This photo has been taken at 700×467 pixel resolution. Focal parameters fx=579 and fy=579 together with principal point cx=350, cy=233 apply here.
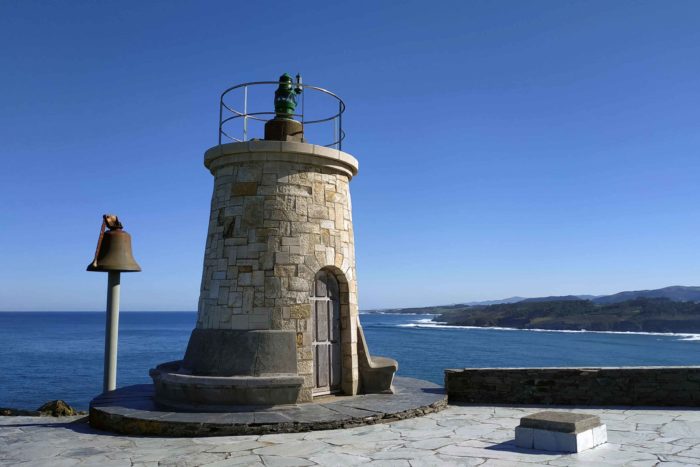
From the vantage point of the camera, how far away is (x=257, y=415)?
763 centimetres

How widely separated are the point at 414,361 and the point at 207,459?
40.5 meters

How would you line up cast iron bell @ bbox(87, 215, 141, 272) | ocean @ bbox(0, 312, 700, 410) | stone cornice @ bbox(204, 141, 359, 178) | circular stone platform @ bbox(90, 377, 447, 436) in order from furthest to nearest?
ocean @ bbox(0, 312, 700, 410), cast iron bell @ bbox(87, 215, 141, 272), stone cornice @ bbox(204, 141, 359, 178), circular stone platform @ bbox(90, 377, 447, 436)

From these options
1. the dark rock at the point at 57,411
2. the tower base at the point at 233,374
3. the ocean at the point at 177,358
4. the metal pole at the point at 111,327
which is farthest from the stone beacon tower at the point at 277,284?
the ocean at the point at 177,358

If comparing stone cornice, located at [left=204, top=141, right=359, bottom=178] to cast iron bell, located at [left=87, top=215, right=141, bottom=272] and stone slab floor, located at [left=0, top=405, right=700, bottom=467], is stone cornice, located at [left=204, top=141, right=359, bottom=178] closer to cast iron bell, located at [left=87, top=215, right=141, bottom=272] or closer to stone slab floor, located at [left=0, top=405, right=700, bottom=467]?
cast iron bell, located at [left=87, top=215, right=141, bottom=272]

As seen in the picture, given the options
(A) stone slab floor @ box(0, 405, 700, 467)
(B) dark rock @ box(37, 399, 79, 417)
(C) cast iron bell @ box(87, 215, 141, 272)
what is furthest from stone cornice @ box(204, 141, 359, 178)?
(B) dark rock @ box(37, 399, 79, 417)

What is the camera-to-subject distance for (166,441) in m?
7.04

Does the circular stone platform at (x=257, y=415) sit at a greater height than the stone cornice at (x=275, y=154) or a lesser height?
lesser

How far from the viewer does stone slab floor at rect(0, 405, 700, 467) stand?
5.93 metres

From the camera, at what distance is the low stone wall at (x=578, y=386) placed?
893 centimetres

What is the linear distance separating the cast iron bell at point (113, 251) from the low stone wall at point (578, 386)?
226 inches

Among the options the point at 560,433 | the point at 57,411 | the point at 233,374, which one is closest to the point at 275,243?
the point at 233,374

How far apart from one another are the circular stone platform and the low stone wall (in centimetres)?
85

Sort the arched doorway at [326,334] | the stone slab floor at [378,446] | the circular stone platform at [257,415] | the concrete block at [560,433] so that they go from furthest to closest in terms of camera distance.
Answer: the arched doorway at [326,334]
the circular stone platform at [257,415]
the concrete block at [560,433]
the stone slab floor at [378,446]

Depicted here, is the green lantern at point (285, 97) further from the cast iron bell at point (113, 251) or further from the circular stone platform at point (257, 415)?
the circular stone platform at point (257, 415)
